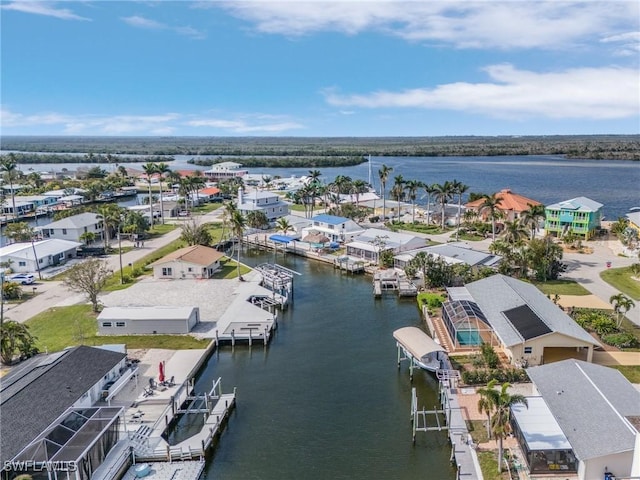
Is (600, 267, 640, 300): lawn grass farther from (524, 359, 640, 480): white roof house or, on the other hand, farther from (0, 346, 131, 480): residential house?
(0, 346, 131, 480): residential house

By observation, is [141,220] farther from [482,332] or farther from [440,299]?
[482,332]

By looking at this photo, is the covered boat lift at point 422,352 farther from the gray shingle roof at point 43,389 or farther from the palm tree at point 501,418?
the gray shingle roof at point 43,389

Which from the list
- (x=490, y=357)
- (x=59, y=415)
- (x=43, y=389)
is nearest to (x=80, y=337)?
(x=43, y=389)

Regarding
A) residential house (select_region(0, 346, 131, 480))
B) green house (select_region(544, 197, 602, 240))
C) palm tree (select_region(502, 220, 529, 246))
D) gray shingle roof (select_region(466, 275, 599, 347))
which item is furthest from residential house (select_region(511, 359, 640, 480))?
green house (select_region(544, 197, 602, 240))

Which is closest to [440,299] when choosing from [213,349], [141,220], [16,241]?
[213,349]

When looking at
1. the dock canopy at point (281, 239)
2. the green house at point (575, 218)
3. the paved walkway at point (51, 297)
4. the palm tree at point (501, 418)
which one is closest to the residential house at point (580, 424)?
the palm tree at point (501, 418)
